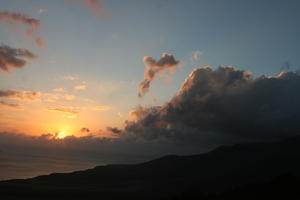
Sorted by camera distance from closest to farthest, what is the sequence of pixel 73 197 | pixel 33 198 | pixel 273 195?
pixel 273 195 → pixel 33 198 → pixel 73 197

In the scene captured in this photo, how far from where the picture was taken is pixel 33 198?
437 ft

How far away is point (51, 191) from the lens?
159000mm

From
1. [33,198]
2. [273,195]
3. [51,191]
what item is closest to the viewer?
[273,195]

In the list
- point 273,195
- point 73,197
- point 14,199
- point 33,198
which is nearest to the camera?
point 273,195

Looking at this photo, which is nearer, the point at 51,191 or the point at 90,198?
the point at 90,198

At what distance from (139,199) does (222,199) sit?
86.7 m

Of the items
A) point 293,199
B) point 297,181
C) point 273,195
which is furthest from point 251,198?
point 297,181

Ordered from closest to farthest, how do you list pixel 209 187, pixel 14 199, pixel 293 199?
pixel 293 199 < pixel 14 199 < pixel 209 187

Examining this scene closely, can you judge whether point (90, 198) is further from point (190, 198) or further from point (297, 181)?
point (297, 181)

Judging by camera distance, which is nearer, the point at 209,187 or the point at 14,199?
the point at 14,199

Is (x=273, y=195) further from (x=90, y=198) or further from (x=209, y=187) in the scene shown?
(x=209, y=187)

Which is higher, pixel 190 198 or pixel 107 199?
pixel 190 198

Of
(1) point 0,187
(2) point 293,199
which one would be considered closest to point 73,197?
(1) point 0,187

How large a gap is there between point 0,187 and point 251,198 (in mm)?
142306
